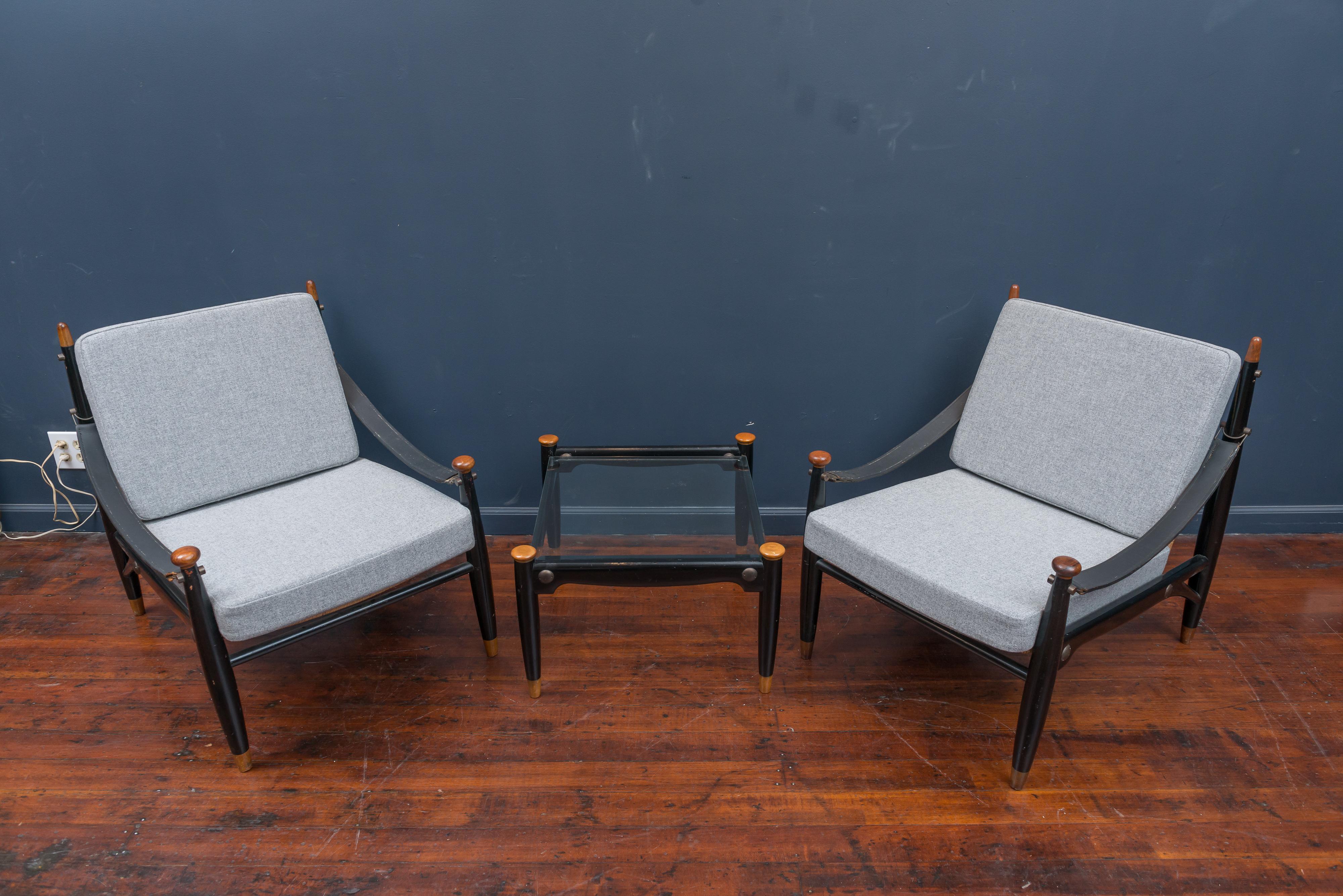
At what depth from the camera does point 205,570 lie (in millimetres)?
1677

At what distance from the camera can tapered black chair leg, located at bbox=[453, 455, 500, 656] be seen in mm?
1980

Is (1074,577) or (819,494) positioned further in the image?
(819,494)

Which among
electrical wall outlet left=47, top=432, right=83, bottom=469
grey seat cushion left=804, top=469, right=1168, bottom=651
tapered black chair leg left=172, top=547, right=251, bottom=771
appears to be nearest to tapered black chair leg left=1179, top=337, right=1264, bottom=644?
grey seat cushion left=804, top=469, right=1168, bottom=651

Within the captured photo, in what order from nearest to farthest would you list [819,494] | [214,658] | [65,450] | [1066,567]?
[1066,567]
[214,658]
[819,494]
[65,450]

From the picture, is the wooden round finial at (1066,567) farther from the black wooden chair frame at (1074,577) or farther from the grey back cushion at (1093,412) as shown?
the grey back cushion at (1093,412)

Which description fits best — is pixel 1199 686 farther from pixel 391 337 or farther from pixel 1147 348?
pixel 391 337

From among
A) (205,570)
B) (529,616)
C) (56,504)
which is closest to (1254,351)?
(529,616)

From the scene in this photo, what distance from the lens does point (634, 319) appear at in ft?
8.05

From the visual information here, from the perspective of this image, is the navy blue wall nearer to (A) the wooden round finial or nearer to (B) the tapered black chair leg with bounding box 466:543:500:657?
(B) the tapered black chair leg with bounding box 466:543:500:657

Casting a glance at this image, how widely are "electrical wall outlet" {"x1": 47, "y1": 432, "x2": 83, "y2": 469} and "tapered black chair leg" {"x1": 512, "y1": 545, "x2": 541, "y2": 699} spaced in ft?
5.58

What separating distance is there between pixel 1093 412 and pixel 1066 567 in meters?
0.58

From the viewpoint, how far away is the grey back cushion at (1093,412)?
1.80 metres

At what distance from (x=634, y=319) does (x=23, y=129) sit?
1745 mm

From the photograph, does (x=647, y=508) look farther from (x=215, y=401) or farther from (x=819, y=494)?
(x=215, y=401)
